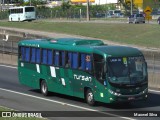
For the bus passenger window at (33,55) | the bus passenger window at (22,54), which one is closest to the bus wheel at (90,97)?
the bus passenger window at (33,55)

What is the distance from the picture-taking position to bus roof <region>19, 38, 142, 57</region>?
62.0 ft

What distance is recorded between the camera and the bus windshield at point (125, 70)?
18.5m

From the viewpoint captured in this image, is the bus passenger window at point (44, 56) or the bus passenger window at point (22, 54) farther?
the bus passenger window at point (22, 54)

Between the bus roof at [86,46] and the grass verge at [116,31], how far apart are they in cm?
2457

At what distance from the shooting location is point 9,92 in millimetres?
23781

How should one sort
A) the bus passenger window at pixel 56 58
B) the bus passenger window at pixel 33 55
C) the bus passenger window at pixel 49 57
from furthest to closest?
the bus passenger window at pixel 33 55 → the bus passenger window at pixel 49 57 → the bus passenger window at pixel 56 58

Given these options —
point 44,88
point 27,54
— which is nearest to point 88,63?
point 44,88

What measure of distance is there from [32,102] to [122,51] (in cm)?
418

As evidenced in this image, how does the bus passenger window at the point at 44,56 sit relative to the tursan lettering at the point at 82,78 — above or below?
above

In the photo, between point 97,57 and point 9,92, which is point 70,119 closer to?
point 97,57

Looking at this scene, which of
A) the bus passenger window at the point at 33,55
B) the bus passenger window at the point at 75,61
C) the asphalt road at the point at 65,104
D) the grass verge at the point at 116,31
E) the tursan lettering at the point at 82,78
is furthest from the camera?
the grass verge at the point at 116,31

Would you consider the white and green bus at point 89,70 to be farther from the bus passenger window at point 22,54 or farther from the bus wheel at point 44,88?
the bus passenger window at point 22,54

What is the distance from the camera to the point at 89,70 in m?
19.4

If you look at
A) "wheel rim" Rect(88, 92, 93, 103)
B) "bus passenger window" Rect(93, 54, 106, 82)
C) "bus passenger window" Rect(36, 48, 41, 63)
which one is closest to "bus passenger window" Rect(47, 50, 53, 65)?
"bus passenger window" Rect(36, 48, 41, 63)
